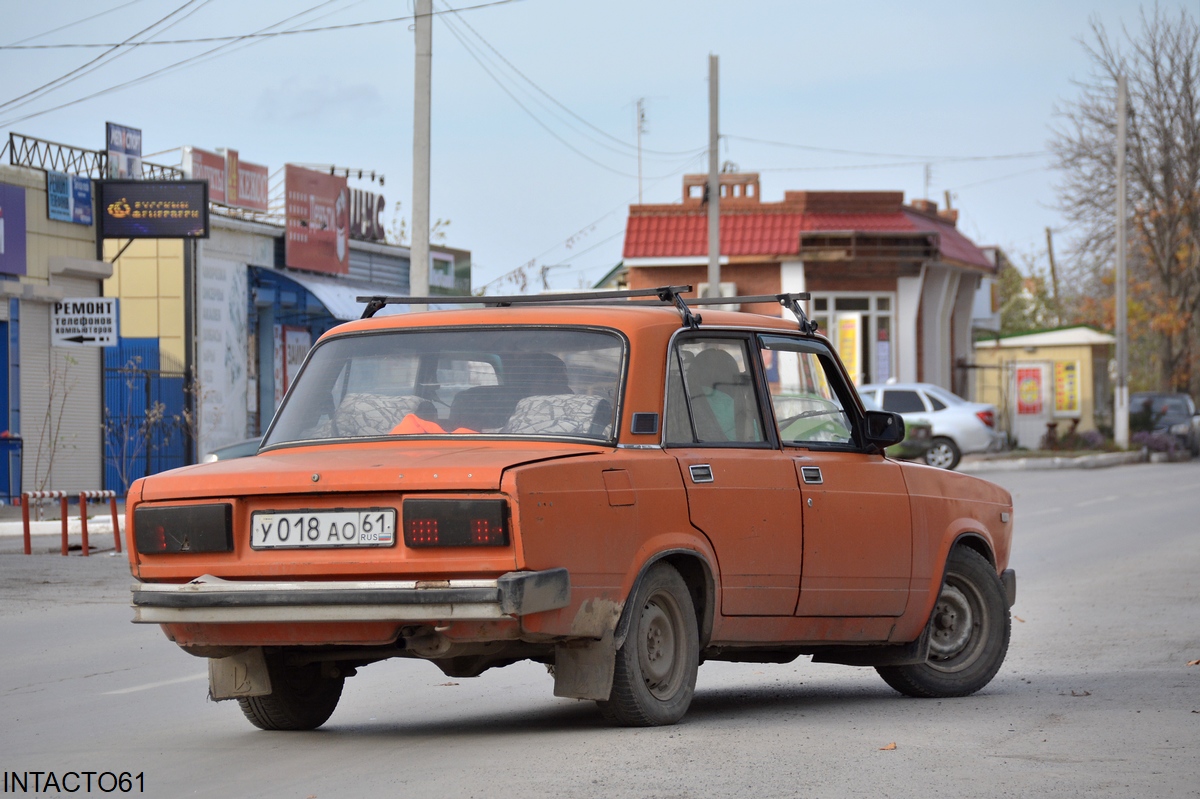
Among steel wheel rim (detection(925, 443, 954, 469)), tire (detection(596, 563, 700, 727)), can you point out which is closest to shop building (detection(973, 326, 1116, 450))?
steel wheel rim (detection(925, 443, 954, 469))

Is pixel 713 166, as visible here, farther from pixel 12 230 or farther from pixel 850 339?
pixel 12 230

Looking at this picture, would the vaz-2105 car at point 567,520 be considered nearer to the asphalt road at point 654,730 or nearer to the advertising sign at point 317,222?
the asphalt road at point 654,730

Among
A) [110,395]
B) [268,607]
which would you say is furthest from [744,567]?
[110,395]

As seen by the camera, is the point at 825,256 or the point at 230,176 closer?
the point at 230,176

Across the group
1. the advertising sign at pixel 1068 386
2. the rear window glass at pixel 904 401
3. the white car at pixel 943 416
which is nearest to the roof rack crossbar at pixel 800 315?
the white car at pixel 943 416

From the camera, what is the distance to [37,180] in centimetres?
2670

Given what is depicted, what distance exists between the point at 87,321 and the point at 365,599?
22128 mm

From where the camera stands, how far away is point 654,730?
20.8ft

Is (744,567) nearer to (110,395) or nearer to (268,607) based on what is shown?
(268,607)

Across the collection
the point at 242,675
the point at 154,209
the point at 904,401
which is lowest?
the point at 242,675

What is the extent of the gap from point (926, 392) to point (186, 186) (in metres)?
16.1

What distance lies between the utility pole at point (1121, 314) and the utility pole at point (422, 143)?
1156 inches

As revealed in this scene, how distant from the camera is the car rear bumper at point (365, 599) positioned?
556 cm

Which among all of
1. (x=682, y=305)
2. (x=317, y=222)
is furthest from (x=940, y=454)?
(x=682, y=305)
